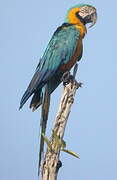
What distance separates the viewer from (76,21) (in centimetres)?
684

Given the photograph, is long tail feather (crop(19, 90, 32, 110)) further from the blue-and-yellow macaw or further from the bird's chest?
the bird's chest

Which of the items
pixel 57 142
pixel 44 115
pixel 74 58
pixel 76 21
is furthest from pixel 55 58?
pixel 57 142

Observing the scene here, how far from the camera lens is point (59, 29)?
22.2ft

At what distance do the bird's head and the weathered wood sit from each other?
2.58 metres

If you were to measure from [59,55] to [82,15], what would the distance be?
0.97m

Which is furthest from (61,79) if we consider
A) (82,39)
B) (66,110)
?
(66,110)

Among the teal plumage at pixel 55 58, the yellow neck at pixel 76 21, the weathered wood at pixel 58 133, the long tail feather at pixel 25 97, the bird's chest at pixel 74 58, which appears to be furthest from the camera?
the yellow neck at pixel 76 21

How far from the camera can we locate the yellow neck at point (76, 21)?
21.7 ft

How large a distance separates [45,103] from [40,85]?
392 mm

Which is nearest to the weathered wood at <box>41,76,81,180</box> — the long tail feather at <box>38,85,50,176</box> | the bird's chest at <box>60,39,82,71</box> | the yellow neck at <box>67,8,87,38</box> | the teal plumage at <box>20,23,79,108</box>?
the long tail feather at <box>38,85,50,176</box>

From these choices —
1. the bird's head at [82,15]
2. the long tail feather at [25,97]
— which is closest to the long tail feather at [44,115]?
the long tail feather at [25,97]

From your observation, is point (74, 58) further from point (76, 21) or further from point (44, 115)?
point (44, 115)

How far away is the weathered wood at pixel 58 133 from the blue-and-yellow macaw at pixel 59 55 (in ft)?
3.37

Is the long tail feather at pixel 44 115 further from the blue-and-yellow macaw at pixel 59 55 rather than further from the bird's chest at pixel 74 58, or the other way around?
the bird's chest at pixel 74 58
